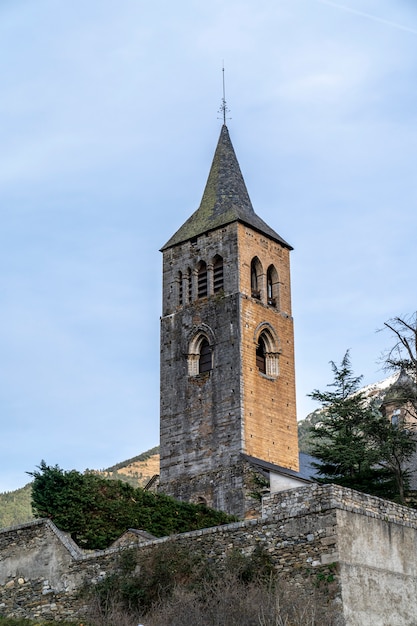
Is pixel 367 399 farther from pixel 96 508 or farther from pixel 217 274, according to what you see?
pixel 96 508

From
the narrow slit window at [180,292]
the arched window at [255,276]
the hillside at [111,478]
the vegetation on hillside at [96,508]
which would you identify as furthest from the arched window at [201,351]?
the hillside at [111,478]

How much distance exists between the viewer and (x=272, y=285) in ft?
153

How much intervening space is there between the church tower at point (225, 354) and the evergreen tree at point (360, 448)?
14.1 ft

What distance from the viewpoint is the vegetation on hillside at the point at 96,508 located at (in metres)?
27.3

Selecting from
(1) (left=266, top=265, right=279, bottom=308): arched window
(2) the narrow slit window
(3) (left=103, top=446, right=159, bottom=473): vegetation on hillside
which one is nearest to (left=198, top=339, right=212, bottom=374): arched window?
(2) the narrow slit window

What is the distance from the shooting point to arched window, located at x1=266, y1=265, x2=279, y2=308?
4628 cm

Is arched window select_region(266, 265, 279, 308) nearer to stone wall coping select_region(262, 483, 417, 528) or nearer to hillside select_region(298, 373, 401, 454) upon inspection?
hillside select_region(298, 373, 401, 454)

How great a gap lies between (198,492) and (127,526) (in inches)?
494

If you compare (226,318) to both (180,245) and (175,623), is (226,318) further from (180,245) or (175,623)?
(175,623)

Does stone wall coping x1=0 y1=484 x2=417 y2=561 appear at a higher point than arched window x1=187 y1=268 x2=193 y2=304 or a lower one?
lower

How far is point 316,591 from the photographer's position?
20.0 m

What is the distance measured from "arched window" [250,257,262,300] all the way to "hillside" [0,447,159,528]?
77.2ft

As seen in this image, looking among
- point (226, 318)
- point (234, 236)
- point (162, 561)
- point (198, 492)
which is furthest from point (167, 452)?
point (162, 561)

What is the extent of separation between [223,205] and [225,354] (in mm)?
7833
